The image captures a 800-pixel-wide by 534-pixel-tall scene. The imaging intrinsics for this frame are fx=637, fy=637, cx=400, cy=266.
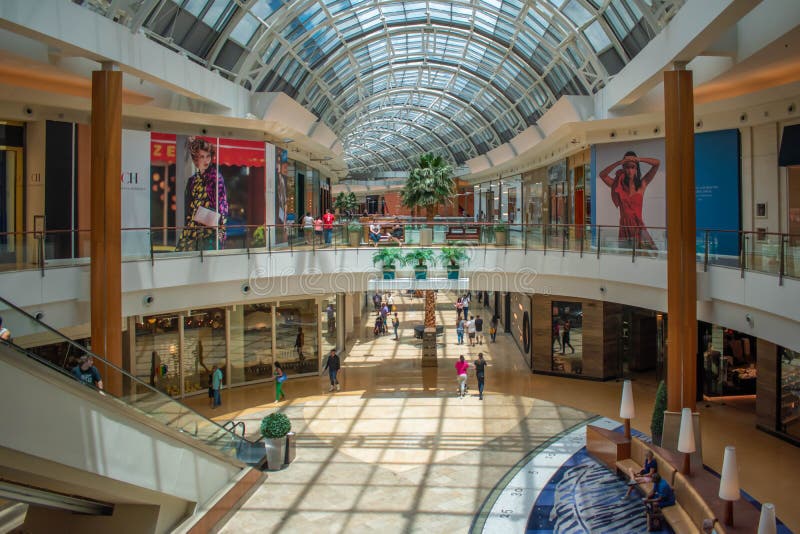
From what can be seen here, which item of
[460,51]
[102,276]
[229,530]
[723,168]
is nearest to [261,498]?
[229,530]

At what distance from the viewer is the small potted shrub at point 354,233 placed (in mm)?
20703

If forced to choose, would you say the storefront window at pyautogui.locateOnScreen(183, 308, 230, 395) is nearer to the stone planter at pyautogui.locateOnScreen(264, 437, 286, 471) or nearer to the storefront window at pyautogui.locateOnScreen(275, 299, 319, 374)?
the storefront window at pyautogui.locateOnScreen(275, 299, 319, 374)

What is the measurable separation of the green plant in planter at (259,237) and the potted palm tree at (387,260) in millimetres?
4181

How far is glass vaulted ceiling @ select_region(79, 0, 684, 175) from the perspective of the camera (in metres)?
18.0

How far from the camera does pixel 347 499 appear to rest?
1252 cm

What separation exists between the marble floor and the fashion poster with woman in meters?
5.70

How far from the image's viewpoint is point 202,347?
2095 cm

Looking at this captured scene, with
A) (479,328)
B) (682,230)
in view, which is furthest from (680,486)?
(479,328)

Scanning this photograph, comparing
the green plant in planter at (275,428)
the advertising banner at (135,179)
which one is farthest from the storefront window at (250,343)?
the green plant in planter at (275,428)

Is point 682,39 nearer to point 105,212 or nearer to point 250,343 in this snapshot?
point 105,212

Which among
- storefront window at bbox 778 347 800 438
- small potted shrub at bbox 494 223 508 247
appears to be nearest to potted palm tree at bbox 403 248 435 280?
small potted shrub at bbox 494 223 508 247

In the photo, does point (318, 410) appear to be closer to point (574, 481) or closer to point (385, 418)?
point (385, 418)

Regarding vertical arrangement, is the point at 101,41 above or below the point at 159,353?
above

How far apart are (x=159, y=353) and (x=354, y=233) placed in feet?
23.5
